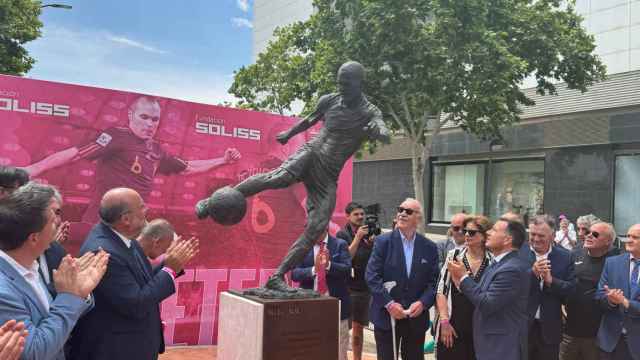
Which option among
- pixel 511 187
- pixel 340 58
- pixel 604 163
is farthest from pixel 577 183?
pixel 340 58

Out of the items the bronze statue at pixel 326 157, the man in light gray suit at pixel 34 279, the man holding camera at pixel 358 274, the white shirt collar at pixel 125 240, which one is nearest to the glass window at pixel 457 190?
the man holding camera at pixel 358 274

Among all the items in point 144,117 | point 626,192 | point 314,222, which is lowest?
point 314,222

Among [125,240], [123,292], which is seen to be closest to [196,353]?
[125,240]

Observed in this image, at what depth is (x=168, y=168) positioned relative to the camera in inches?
264

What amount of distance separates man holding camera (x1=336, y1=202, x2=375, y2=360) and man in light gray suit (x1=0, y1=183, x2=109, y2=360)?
13.1 feet

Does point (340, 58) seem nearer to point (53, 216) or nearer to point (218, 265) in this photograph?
point (218, 265)

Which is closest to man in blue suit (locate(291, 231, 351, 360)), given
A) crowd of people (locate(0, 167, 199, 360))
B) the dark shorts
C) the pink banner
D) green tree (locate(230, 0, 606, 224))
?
the dark shorts

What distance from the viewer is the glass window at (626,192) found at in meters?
16.3

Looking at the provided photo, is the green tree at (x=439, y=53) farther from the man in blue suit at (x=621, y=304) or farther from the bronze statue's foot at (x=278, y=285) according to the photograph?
the bronze statue's foot at (x=278, y=285)

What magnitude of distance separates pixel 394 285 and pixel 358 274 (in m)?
1.83

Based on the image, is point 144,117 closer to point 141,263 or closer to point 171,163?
point 171,163

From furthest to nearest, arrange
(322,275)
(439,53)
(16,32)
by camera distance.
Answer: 1. (16,32)
2. (439,53)
3. (322,275)

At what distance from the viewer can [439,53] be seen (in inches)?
501

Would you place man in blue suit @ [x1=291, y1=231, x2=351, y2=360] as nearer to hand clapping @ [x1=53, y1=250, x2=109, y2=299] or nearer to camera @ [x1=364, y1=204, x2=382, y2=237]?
camera @ [x1=364, y1=204, x2=382, y2=237]
